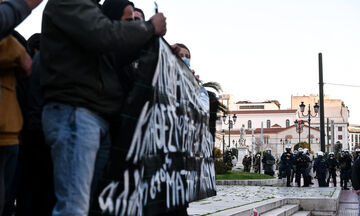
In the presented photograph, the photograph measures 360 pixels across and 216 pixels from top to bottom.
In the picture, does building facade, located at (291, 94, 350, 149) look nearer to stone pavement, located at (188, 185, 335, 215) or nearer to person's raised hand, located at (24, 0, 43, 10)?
stone pavement, located at (188, 185, 335, 215)

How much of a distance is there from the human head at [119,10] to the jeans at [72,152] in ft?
2.34

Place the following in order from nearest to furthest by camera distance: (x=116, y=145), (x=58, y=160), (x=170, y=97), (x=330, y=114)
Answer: (x=58, y=160) → (x=116, y=145) → (x=170, y=97) → (x=330, y=114)

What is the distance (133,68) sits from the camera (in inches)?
120

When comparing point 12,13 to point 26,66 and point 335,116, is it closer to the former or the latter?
point 26,66

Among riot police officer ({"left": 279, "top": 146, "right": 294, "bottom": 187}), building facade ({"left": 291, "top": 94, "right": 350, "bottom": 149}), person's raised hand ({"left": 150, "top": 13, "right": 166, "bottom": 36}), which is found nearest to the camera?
person's raised hand ({"left": 150, "top": 13, "right": 166, "bottom": 36})

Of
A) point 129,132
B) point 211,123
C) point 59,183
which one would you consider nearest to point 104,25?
point 129,132

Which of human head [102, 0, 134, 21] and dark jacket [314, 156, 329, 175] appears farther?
dark jacket [314, 156, 329, 175]

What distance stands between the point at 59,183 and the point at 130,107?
21.7 inches

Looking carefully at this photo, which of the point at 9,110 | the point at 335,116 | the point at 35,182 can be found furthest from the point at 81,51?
the point at 335,116

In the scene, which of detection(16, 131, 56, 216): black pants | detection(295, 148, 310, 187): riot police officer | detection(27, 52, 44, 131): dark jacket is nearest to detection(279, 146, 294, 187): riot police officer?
detection(295, 148, 310, 187): riot police officer

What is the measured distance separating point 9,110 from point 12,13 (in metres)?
0.49

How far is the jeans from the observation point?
8.22 feet

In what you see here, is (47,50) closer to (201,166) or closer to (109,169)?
(109,169)

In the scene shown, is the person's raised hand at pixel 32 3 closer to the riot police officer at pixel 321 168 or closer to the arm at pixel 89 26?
the arm at pixel 89 26
